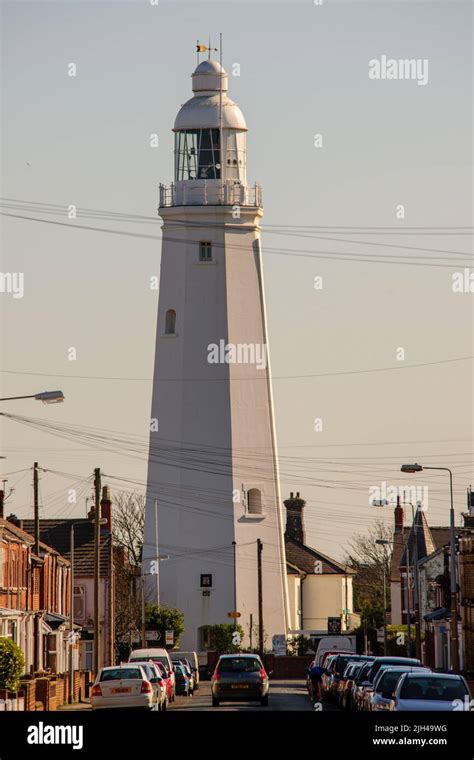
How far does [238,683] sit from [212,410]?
106 feet

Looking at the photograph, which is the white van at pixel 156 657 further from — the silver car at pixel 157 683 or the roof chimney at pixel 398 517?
the roof chimney at pixel 398 517

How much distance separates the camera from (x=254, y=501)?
86250 millimetres

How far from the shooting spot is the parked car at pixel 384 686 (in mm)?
35966

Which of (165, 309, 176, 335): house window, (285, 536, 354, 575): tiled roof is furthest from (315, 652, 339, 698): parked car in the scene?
(285, 536, 354, 575): tiled roof

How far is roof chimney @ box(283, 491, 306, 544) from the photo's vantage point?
128625 mm

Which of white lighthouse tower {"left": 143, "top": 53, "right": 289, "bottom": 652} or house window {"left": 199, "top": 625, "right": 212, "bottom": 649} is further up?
white lighthouse tower {"left": 143, "top": 53, "right": 289, "bottom": 652}

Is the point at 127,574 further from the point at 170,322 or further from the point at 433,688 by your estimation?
the point at 433,688

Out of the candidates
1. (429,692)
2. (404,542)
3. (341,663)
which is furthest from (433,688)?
(404,542)

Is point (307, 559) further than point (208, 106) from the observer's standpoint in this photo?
Yes

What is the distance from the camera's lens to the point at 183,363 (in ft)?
278

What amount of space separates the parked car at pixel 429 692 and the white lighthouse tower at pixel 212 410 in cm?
4961

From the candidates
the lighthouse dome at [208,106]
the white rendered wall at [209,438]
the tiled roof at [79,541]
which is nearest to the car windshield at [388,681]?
the white rendered wall at [209,438]

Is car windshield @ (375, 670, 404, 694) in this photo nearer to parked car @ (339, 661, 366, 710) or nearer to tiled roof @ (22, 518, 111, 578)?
parked car @ (339, 661, 366, 710)

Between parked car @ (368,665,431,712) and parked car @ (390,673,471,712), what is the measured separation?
92 cm
